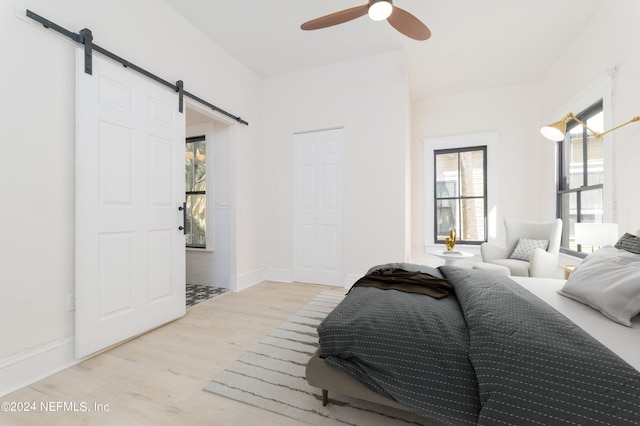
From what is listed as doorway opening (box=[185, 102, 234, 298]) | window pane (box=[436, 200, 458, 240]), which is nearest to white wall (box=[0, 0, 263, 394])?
doorway opening (box=[185, 102, 234, 298])

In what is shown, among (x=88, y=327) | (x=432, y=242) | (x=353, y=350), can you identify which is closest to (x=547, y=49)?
(x=432, y=242)

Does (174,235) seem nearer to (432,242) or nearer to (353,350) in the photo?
(353,350)

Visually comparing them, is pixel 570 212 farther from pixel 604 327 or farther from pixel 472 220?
pixel 604 327

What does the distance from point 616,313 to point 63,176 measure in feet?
11.0

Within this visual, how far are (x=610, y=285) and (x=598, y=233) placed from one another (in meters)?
1.34

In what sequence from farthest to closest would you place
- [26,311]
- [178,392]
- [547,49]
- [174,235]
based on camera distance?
[547,49], [174,235], [26,311], [178,392]

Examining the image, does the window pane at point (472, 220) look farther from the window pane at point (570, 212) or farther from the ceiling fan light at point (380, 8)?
the ceiling fan light at point (380, 8)

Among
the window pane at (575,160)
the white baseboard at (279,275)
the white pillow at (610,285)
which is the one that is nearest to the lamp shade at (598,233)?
the white pillow at (610,285)

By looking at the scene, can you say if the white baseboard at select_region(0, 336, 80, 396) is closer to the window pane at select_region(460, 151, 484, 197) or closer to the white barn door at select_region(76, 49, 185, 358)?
the white barn door at select_region(76, 49, 185, 358)

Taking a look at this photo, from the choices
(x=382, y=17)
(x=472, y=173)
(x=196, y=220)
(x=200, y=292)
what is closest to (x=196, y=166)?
(x=196, y=220)

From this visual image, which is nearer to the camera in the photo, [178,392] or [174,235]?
[178,392]

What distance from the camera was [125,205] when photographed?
2.31m

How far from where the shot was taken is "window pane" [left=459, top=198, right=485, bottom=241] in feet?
15.9

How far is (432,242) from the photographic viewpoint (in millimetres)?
5012
